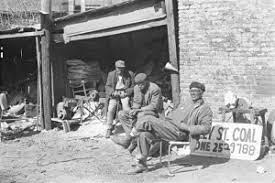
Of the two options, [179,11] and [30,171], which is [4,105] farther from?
[179,11]

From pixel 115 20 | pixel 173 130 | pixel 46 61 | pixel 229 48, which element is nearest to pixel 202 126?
pixel 173 130

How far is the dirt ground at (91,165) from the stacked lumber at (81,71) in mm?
2957

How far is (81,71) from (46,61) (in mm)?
1701

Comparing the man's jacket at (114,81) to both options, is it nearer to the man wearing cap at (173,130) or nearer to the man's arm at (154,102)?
the man's arm at (154,102)

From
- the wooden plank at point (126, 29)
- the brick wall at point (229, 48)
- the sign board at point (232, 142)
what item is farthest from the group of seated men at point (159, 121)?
the wooden plank at point (126, 29)

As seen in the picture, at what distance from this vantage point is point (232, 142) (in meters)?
8.41

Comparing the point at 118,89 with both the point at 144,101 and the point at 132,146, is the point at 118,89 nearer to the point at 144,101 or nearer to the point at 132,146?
the point at 144,101

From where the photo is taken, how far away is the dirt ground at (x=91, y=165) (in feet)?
24.1

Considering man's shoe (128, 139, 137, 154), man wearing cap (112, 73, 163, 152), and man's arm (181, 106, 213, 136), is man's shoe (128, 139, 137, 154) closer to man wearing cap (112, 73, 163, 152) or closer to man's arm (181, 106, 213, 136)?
man wearing cap (112, 73, 163, 152)

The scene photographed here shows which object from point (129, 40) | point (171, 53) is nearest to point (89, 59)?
point (129, 40)

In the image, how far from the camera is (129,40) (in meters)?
14.5

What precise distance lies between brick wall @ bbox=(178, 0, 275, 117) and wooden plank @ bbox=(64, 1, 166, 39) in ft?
2.23

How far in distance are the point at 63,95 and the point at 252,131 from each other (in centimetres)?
647

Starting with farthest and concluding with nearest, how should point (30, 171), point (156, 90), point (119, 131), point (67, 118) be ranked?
point (67, 118), point (119, 131), point (156, 90), point (30, 171)
